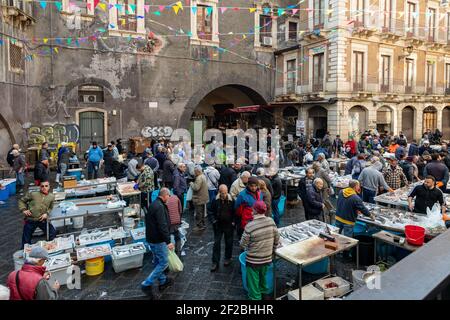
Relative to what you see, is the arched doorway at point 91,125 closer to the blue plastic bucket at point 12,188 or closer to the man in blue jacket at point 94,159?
the man in blue jacket at point 94,159

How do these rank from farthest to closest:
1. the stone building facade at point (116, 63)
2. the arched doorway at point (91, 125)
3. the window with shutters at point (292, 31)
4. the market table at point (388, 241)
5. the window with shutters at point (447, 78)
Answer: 1. the window with shutters at point (447, 78)
2. the window with shutters at point (292, 31)
3. the arched doorway at point (91, 125)
4. the stone building facade at point (116, 63)
5. the market table at point (388, 241)

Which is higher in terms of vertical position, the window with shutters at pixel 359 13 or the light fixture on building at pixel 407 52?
the window with shutters at pixel 359 13

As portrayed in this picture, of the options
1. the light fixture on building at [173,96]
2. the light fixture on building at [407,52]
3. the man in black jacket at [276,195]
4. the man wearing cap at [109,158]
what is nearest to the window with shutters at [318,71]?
the light fixture on building at [407,52]

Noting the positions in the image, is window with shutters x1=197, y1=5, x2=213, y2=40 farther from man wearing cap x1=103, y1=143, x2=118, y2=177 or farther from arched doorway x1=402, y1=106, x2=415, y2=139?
arched doorway x1=402, y1=106, x2=415, y2=139

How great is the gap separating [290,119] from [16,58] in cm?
1766

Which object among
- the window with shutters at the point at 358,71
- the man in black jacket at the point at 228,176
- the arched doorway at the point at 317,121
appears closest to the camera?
the man in black jacket at the point at 228,176

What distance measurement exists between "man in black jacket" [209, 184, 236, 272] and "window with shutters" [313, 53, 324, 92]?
18.0 m

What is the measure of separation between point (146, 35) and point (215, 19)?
5.00 metres

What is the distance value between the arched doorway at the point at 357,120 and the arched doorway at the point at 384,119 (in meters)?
1.57

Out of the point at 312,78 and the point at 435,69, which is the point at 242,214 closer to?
the point at 312,78

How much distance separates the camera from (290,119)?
25.0 meters

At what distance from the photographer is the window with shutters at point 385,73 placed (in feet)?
75.6

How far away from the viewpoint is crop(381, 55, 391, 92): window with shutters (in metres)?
23.0

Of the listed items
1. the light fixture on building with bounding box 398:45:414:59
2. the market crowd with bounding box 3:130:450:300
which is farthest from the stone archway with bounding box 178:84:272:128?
the market crowd with bounding box 3:130:450:300
